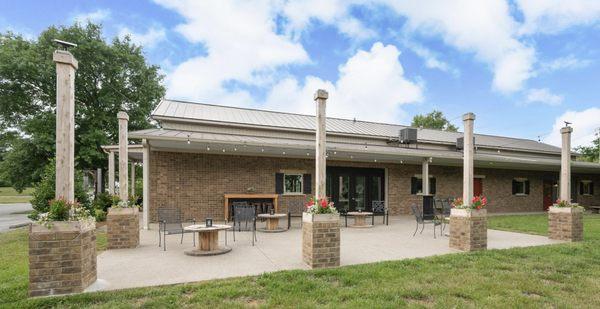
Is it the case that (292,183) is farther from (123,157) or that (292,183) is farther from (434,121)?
(434,121)

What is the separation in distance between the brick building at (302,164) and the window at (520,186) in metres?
0.06

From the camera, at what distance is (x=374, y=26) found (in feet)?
43.6

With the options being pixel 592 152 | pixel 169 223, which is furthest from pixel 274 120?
pixel 592 152

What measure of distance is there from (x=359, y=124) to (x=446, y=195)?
5822 mm

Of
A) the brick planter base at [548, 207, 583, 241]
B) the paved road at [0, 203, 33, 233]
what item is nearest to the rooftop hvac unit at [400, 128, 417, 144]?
the brick planter base at [548, 207, 583, 241]

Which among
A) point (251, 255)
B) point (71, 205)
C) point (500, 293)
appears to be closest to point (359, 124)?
point (251, 255)

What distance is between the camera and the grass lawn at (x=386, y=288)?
3605 millimetres

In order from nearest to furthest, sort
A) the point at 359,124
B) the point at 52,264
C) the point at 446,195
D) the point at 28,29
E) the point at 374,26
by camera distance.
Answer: the point at 52,264
the point at 374,26
the point at 446,195
the point at 359,124
the point at 28,29

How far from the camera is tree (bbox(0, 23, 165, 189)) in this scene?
716 inches

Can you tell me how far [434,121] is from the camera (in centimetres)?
3688

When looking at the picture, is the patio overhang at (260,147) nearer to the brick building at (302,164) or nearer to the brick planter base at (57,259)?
the brick building at (302,164)

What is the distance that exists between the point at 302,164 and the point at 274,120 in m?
3.21

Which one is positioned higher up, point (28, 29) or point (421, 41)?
point (28, 29)

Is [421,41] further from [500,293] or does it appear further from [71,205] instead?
[71,205]
